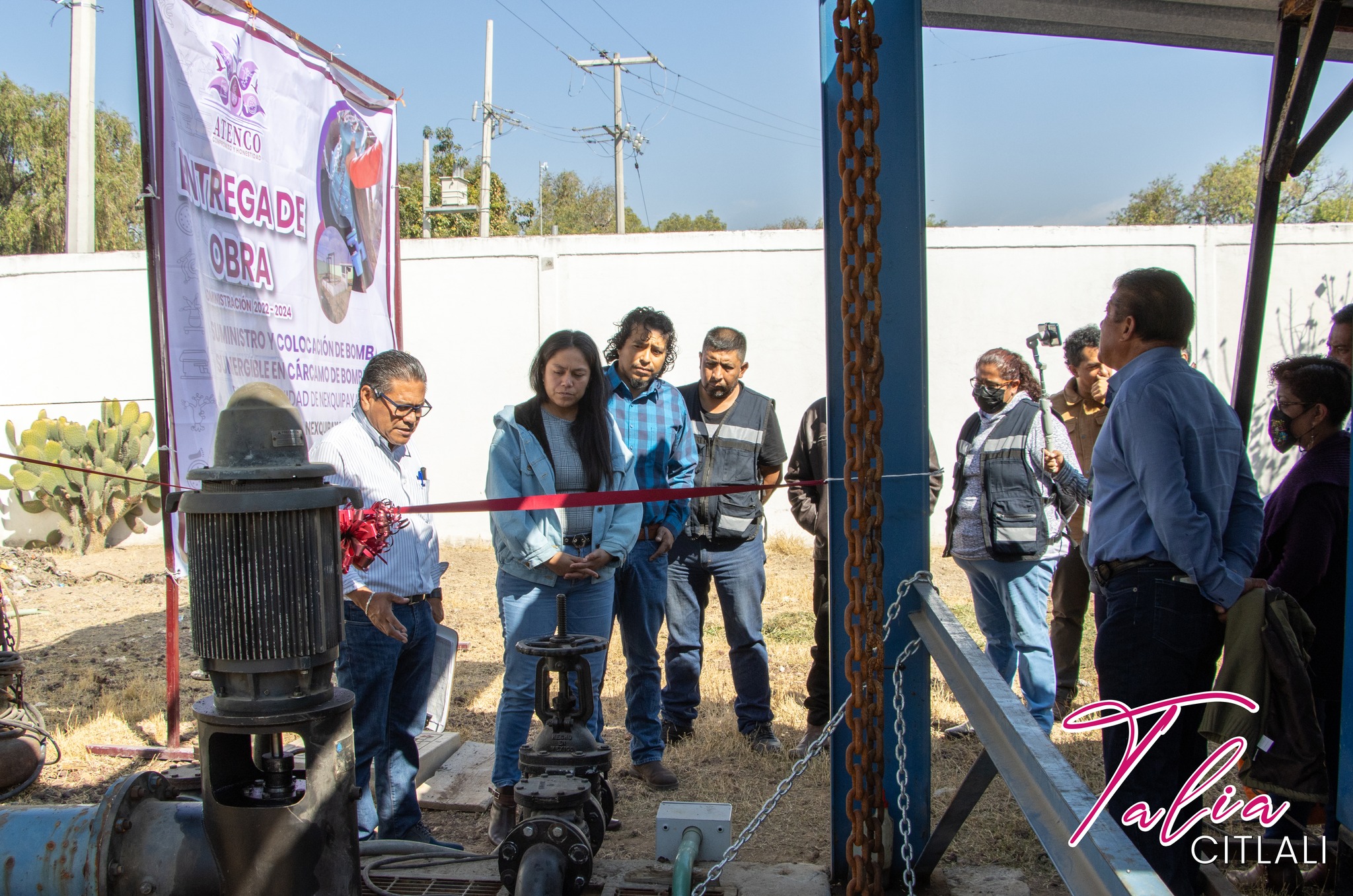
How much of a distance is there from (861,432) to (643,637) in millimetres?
2217

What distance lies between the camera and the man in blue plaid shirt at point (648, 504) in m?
4.41

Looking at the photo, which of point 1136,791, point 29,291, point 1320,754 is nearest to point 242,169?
point 1136,791

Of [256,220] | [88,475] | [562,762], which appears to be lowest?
[562,762]

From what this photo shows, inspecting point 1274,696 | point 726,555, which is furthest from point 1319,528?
→ point 726,555

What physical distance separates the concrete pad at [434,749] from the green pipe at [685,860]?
1957 mm

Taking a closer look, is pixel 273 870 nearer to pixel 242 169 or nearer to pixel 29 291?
pixel 242 169

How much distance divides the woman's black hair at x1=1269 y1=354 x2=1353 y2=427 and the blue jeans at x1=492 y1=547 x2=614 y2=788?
8.74 ft

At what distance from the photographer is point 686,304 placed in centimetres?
1098

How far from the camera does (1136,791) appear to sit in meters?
2.83

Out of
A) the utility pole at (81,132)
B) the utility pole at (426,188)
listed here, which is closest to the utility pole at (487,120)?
the utility pole at (426,188)

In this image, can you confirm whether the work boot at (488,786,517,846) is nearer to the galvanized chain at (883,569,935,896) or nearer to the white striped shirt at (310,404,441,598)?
the white striped shirt at (310,404,441,598)

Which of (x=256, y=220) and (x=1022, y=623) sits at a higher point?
(x=256, y=220)

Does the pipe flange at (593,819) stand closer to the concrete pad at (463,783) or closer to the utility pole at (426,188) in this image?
the concrete pad at (463,783)

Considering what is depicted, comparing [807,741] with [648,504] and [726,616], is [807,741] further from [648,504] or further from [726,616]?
[648,504]
